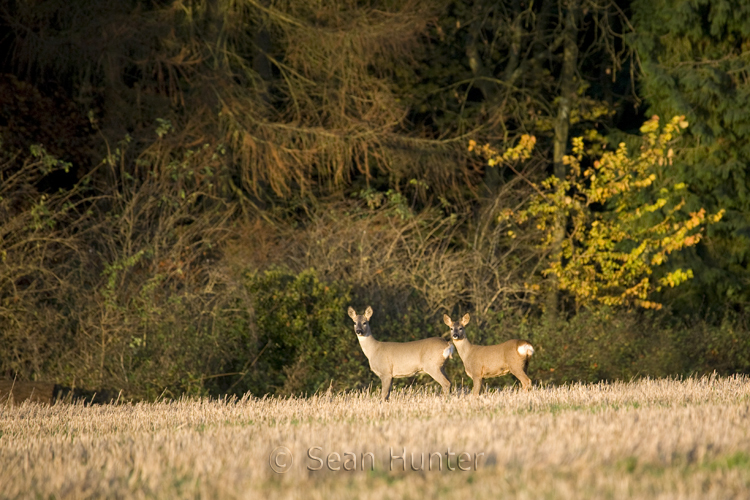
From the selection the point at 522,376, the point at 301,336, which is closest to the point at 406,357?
the point at 522,376

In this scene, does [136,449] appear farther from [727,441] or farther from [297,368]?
[297,368]

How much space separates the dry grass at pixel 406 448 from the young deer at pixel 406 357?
1049mm

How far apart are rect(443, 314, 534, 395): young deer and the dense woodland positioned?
240 cm

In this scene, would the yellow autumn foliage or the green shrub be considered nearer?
the green shrub

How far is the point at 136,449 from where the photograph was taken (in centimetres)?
634

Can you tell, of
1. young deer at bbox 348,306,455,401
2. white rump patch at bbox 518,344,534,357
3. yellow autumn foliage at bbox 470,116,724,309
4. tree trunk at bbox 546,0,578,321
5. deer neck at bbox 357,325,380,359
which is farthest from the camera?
tree trunk at bbox 546,0,578,321

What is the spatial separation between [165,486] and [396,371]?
539 centimetres

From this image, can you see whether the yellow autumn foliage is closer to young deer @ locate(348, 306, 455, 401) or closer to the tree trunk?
the tree trunk

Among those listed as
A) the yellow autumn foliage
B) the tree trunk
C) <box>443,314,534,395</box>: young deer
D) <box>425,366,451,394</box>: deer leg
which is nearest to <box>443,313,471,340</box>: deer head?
<box>443,314,534,395</box>: young deer

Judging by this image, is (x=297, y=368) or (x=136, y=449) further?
(x=297, y=368)

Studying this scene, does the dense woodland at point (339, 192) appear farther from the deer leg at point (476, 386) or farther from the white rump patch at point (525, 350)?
the white rump patch at point (525, 350)

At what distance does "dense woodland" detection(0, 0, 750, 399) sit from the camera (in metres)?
13.2

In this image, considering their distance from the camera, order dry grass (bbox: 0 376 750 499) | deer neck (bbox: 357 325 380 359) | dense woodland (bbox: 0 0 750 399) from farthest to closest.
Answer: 1. dense woodland (bbox: 0 0 750 399)
2. deer neck (bbox: 357 325 380 359)
3. dry grass (bbox: 0 376 750 499)

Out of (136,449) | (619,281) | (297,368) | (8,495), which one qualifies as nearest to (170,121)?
(297,368)
